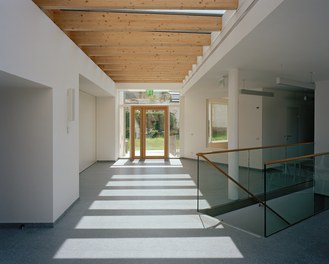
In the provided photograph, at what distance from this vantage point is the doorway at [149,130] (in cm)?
1238

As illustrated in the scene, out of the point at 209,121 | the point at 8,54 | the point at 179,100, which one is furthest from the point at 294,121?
the point at 8,54

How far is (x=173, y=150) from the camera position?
40.8 ft

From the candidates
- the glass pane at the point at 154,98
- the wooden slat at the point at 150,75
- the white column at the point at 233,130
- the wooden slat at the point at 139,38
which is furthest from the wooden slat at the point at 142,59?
the glass pane at the point at 154,98

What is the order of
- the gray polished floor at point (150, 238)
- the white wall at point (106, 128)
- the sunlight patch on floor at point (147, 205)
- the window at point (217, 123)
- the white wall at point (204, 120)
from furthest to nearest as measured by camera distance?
the white wall at point (106, 128) < the window at point (217, 123) < the white wall at point (204, 120) < the sunlight patch on floor at point (147, 205) < the gray polished floor at point (150, 238)

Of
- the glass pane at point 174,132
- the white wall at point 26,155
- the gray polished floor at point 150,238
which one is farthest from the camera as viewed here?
the glass pane at point 174,132

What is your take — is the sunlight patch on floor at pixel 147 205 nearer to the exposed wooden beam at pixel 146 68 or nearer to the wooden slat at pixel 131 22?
the wooden slat at pixel 131 22

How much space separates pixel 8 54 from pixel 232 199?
4.72 m

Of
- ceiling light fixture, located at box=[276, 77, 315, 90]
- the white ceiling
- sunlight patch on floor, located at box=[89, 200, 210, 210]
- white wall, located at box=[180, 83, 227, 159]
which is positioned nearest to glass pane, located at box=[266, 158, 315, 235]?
sunlight patch on floor, located at box=[89, 200, 210, 210]

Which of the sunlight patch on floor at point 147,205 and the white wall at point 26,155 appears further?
the sunlight patch on floor at point 147,205

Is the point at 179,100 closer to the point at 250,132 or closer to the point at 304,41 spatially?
the point at 250,132

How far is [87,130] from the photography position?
390 inches

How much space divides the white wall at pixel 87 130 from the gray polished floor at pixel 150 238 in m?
3.58

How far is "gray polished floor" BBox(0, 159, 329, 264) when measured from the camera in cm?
333

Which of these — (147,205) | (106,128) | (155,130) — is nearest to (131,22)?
(147,205)
